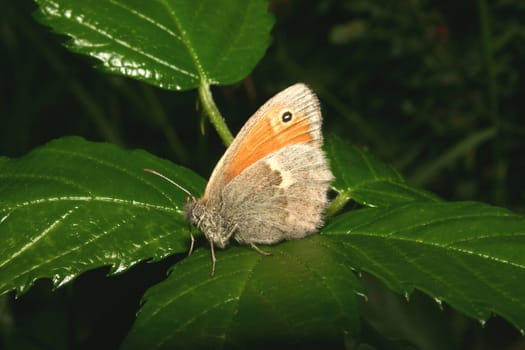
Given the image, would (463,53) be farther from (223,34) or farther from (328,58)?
(223,34)

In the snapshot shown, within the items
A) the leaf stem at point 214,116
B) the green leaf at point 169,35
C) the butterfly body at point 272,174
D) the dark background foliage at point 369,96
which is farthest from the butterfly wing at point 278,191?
the dark background foliage at point 369,96

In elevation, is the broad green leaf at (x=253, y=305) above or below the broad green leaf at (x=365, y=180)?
below

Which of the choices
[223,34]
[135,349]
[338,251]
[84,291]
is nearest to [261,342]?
[135,349]

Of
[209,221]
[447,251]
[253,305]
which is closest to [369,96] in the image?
[209,221]

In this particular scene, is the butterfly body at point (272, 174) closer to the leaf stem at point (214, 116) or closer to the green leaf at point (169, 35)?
the leaf stem at point (214, 116)

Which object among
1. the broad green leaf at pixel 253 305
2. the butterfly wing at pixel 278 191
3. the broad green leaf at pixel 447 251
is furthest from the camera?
the butterfly wing at pixel 278 191

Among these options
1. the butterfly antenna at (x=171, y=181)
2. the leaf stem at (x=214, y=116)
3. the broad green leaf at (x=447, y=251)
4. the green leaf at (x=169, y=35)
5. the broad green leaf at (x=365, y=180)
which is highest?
the green leaf at (x=169, y=35)
